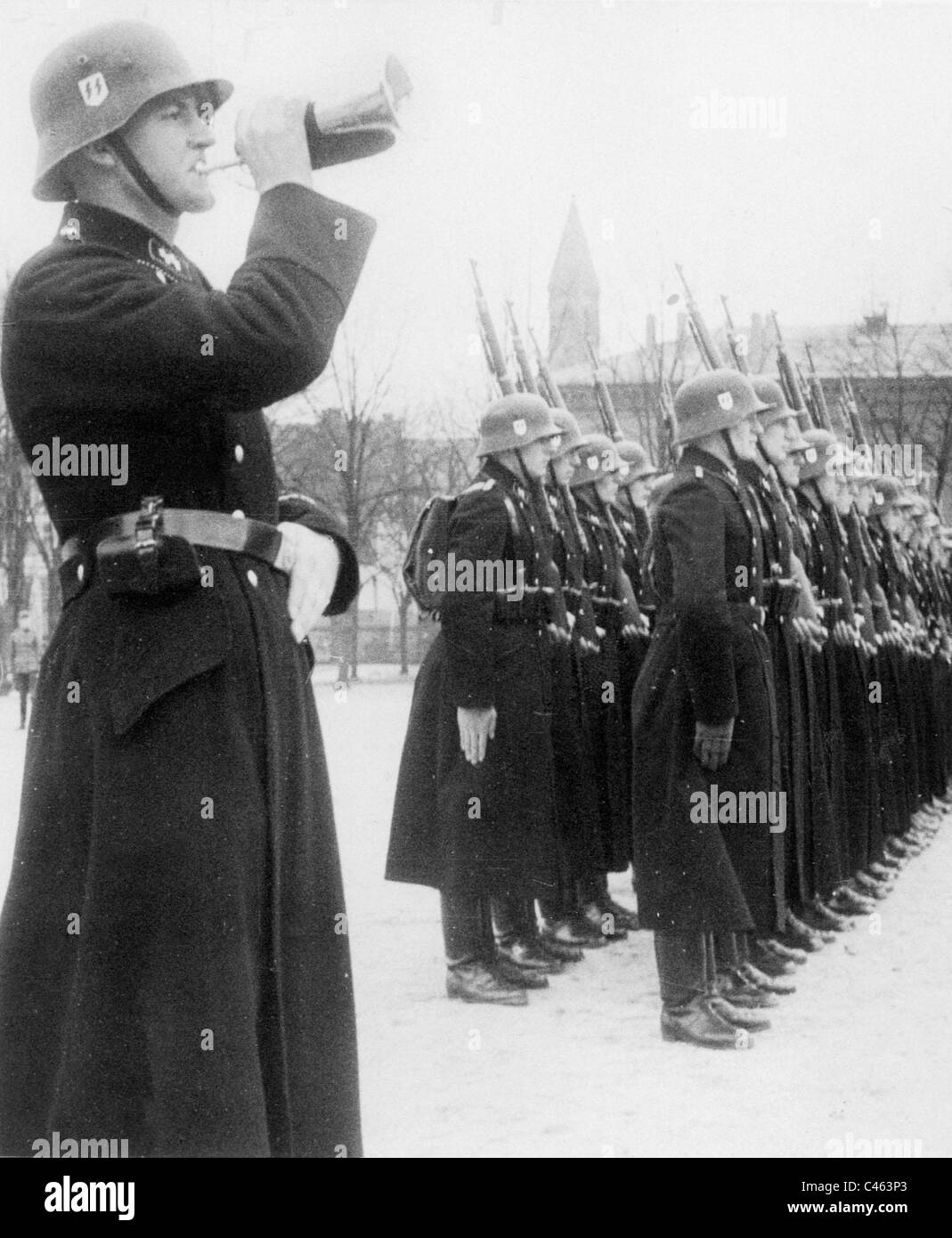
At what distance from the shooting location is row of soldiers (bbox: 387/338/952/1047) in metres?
5.14

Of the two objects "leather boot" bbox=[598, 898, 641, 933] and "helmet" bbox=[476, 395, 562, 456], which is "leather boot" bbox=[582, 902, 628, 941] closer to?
"leather boot" bbox=[598, 898, 641, 933]

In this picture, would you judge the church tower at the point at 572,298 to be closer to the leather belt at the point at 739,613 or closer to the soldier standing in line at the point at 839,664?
the soldier standing in line at the point at 839,664

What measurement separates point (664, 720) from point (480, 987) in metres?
1.19

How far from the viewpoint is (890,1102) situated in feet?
13.8

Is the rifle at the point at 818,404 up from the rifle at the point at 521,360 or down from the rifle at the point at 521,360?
down

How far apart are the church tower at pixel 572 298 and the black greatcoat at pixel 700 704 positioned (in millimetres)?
6151

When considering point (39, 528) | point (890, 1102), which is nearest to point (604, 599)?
point (890, 1102)

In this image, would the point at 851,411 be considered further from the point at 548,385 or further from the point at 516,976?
the point at 516,976

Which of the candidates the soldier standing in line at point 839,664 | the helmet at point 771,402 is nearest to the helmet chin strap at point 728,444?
the helmet at point 771,402

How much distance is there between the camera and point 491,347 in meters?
8.16

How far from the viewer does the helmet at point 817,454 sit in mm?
7723

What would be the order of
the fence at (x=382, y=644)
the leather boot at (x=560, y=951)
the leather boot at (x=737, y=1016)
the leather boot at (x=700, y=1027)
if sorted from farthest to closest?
the fence at (x=382, y=644) < the leather boot at (x=560, y=951) < the leather boot at (x=737, y=1016) < the leather boot at (x=700, y=1027)

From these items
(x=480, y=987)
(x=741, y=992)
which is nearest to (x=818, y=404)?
(x=741, y=992)
